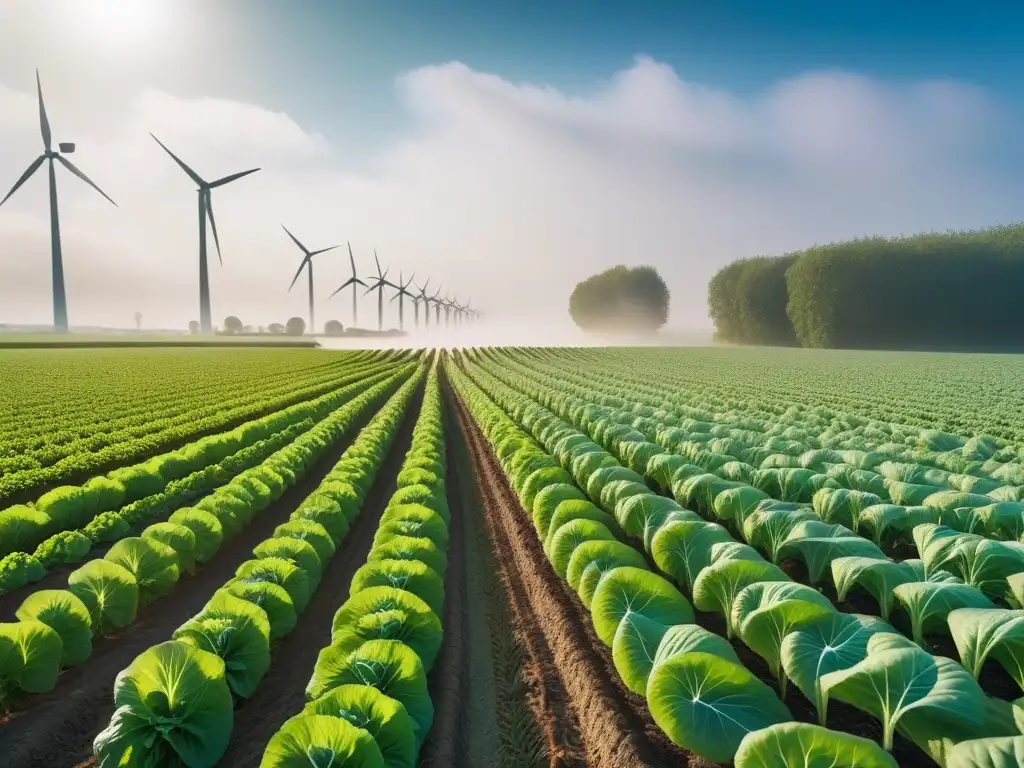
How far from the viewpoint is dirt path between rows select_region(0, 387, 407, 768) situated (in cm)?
516

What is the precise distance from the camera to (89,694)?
5.89 metres

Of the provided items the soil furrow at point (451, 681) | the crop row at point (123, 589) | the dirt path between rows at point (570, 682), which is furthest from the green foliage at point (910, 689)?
the crop row at point (123, 589)


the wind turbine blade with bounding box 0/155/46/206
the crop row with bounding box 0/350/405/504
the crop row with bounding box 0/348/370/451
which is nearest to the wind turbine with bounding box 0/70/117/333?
the wind turbine blade with bounding box 0/155/46/206

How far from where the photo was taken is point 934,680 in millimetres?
3590

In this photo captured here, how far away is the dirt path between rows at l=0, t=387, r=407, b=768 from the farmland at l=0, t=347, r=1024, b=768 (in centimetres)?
3

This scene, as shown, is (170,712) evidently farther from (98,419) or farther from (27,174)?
(27,174)

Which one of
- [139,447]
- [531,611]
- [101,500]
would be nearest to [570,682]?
[531,611]

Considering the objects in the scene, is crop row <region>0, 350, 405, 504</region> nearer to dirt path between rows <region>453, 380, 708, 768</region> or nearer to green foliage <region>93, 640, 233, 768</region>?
green foliage <region>93, 640, 233, 768</region>

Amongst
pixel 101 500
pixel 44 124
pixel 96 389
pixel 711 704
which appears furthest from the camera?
pixel 44 124

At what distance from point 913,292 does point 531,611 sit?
286ft

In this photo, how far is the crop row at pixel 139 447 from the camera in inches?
480

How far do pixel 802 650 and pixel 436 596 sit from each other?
12.7 feet

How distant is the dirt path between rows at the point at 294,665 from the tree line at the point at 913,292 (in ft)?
278

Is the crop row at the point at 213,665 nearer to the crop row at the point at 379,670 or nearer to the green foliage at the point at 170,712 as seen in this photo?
the green foliage at the point at 170,712
